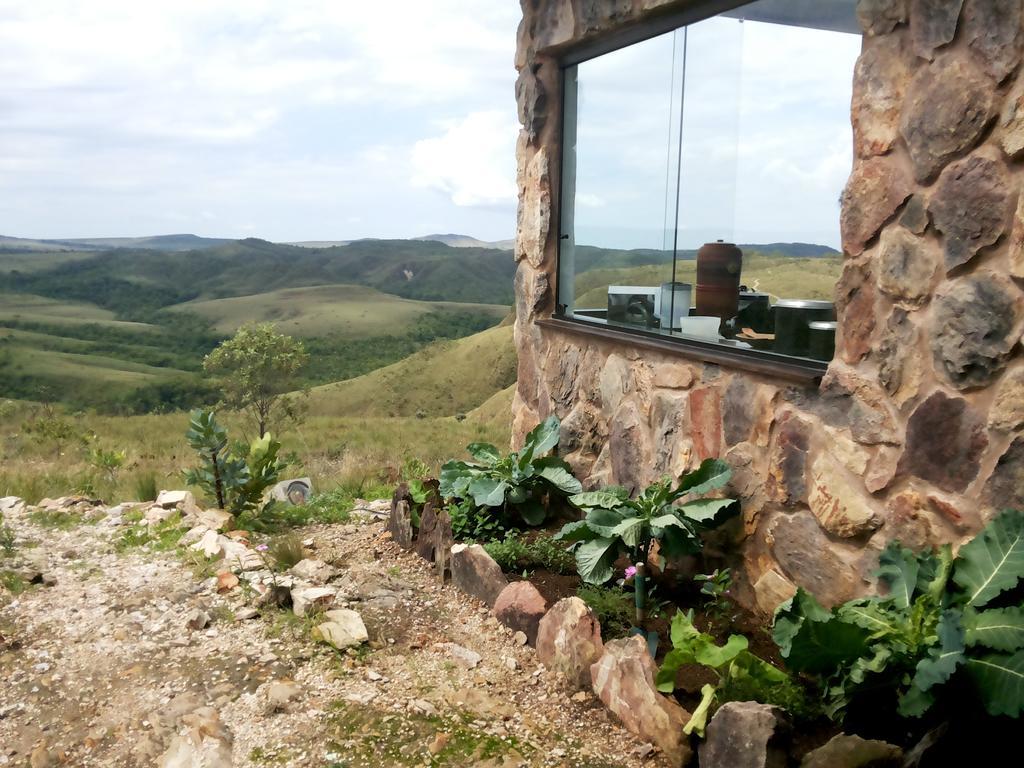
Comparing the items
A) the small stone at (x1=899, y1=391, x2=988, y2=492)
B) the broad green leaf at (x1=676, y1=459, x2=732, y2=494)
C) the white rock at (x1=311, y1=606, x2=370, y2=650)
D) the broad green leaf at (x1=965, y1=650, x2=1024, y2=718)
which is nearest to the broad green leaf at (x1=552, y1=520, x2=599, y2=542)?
the broad green leaf at (x1=676, y1=459, x2=732, y2=494)

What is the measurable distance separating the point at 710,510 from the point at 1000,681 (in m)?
1.40

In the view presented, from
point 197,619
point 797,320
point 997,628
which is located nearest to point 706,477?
point 797,320

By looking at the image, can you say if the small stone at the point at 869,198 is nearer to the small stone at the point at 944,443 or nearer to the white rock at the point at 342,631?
the small stone at the point at 944,443

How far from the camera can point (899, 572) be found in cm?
281

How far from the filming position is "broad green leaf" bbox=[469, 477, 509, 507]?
4.78 meters

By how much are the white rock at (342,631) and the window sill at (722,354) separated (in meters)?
1.98

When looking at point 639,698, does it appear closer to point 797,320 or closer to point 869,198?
point 797,320

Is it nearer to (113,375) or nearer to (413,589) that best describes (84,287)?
(113,375)

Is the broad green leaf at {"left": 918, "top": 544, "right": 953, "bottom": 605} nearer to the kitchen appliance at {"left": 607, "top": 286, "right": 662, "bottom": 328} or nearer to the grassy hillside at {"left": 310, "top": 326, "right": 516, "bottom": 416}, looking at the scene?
the kitchen appliance at {"left": 607, "top": 286, "right": 662, "bottom": 328}

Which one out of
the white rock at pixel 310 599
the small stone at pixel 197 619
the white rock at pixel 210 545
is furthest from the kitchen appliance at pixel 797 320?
the white rock at pixel 210 545

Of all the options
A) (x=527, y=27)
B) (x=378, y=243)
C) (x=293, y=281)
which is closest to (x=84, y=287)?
(x=293, y=281)

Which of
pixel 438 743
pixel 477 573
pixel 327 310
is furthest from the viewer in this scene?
pixel 327 310

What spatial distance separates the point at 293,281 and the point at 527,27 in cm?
8807

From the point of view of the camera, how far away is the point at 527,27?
5734 millimetres
